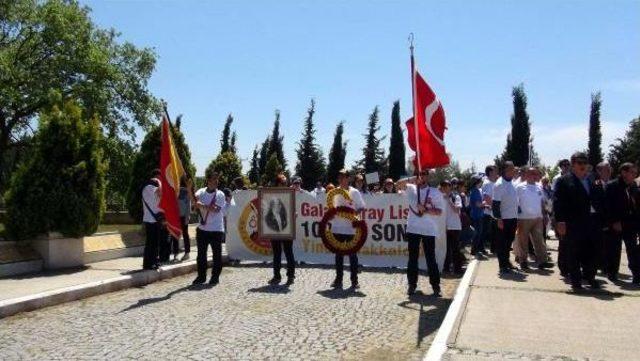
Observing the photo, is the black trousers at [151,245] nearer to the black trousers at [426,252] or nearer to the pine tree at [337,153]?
the black trousers at [426,252]

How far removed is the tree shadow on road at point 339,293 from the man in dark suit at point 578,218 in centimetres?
311

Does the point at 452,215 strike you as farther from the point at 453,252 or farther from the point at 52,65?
the point at 52,65

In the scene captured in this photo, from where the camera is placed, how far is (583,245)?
8289 millimetres

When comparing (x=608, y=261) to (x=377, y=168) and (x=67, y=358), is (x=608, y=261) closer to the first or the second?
(x=67, y=358)

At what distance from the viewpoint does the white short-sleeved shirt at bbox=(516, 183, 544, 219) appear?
10.6 metres

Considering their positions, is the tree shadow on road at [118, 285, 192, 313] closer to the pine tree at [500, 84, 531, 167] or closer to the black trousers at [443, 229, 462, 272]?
the black trousers at [443, 229, 462, 272]

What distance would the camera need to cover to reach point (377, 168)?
193 feet

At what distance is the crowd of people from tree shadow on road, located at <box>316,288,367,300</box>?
25 cm

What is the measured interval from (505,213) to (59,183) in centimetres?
836

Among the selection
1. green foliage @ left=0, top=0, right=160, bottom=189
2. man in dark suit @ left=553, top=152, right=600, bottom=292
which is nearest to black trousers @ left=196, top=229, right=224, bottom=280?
man in dark suit @ left=553, top=152, right=600, bottom=292

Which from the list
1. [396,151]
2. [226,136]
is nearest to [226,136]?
[226,136]

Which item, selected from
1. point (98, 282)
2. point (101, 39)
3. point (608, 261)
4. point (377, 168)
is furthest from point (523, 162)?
point (98, 282)

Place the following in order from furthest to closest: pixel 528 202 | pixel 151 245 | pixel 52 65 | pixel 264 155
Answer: pixel 264 155 < pixel 52 65 < pixel 151 245 < pixel 528 202

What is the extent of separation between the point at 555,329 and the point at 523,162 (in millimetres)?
45493
